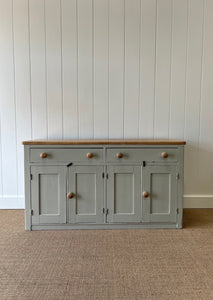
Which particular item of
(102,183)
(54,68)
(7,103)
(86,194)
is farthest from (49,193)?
(54,68)

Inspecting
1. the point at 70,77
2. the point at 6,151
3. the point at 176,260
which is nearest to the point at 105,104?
the point at 70,77

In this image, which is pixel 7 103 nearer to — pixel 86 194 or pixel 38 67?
pixel 38 67

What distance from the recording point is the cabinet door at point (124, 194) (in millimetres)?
2275

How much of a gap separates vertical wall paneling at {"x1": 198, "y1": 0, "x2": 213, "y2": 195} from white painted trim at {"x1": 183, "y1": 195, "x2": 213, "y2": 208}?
2.2 inches

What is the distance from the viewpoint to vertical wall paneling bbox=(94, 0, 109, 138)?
2656 mm

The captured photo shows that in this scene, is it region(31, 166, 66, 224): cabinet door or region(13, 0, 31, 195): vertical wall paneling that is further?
region(13, 0, 31, 195): vertical wall paneling

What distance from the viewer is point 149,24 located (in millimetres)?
2678

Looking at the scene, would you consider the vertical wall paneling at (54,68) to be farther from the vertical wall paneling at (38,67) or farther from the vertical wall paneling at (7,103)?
the vertical wall paneling at (7,103)

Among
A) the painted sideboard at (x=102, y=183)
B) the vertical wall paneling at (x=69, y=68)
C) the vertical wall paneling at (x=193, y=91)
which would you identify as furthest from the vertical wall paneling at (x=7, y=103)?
the vertical wall paneling at (x=193, y=91)

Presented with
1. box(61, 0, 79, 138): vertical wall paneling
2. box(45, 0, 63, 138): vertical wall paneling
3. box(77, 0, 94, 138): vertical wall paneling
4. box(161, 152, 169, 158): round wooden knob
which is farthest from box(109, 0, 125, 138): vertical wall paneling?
box(161, 152, 169, 158): round wooden knob

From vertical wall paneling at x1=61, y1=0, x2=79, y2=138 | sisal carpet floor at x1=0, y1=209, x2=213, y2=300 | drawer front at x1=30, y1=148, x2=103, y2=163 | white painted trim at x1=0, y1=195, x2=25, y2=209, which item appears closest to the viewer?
sisal carpet floor at x1=0, y1=209, x2=213, y2=300

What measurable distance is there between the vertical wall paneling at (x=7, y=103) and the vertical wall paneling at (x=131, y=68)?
1.19 meters

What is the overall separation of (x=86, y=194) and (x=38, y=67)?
1.42 metres

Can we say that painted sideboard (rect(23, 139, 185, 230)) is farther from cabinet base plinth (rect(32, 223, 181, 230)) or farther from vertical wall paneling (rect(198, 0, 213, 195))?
vertical wall paneling (rect(198, 0, 213, 195))
